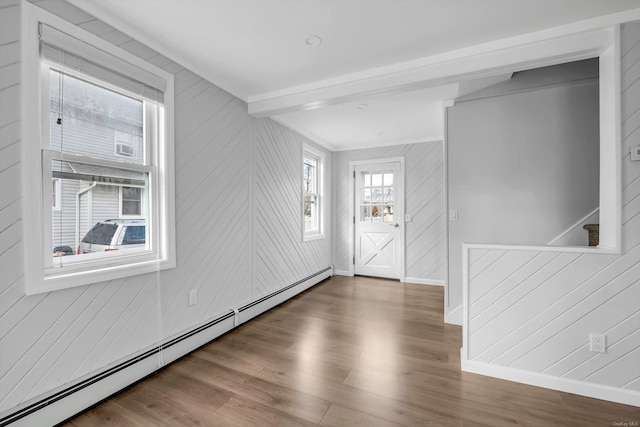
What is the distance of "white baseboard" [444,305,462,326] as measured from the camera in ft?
10.2

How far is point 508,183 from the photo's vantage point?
9.64 feet

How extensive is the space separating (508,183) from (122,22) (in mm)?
3539

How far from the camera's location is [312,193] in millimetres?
4930

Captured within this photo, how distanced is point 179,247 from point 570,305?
2.95 m

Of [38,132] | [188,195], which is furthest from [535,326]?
[38,132]

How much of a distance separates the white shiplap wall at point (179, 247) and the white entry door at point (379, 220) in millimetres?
1488

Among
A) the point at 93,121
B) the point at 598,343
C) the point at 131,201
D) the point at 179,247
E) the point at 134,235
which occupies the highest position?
the point at 93,121

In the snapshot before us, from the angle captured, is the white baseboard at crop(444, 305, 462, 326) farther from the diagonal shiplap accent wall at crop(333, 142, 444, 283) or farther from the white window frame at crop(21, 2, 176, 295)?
the white window frame at crop(21, 2, 176, 295)

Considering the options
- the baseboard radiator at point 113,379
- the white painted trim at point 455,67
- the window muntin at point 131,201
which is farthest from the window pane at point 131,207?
the white painted trim at point 455,67

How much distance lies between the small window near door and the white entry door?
2.43 ft

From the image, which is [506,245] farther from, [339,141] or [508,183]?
[339,141]

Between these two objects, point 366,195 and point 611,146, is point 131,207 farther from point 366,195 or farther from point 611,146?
point 366,195

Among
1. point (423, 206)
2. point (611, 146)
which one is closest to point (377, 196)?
point (423, 206)

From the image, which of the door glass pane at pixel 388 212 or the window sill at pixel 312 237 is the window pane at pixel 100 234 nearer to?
the window sill at pixel 312 237
